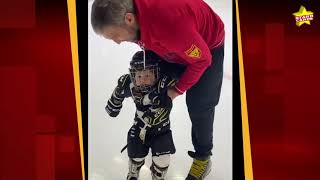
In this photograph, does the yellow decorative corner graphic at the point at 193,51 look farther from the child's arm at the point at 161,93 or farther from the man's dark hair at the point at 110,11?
the man's dark hair at the point at 110,11

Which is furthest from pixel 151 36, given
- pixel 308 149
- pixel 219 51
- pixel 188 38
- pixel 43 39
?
pixel 308 149

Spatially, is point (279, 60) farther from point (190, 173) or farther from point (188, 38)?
point (190, 173)

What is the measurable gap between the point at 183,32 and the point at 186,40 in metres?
0.04

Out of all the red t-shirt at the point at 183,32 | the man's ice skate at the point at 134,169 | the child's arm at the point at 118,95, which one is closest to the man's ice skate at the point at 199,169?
the man's ice skate at the point at 134,169

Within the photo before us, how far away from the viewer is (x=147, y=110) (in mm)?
2283

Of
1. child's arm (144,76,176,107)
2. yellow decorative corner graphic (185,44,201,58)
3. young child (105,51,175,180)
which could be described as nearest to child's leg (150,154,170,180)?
young child (105,51,175,180)

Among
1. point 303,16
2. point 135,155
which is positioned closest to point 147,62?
point 135,155

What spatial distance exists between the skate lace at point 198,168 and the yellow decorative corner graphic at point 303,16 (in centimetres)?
92

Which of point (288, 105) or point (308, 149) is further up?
point (288, 105)

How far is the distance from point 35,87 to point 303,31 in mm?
1481

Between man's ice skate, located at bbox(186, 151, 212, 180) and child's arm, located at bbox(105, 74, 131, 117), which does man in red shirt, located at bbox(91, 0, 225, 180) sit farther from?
child's arm, located at bbox(105, 74, 131, 117)

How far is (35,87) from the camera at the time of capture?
228cm

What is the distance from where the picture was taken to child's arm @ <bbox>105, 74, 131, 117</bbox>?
2273 mm

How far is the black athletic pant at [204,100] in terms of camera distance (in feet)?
7.47
